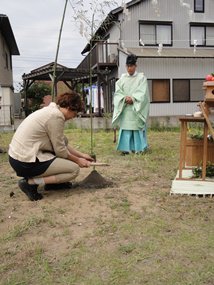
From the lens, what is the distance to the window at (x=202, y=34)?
63.0 feet

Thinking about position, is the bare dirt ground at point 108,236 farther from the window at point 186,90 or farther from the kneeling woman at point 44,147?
the window at point 186,90

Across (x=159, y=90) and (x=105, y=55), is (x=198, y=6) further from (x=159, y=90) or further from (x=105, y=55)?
(x=105, y=55)

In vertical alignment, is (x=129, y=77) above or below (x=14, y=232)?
above

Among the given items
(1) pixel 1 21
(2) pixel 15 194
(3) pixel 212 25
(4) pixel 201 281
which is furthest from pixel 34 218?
(3) pixel 212 25

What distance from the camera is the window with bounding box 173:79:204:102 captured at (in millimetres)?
18328

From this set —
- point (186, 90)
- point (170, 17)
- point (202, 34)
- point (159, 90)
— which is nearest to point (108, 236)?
point (159, 90)

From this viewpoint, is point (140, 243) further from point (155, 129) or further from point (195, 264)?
point (155, 129)

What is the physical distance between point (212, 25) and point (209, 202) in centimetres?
1773

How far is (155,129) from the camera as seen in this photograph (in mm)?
12641

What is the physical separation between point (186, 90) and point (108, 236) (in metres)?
16.4

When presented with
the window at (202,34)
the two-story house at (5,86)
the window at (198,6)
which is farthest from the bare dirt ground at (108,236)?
the window at (198,6)

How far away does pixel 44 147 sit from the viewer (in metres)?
3.66

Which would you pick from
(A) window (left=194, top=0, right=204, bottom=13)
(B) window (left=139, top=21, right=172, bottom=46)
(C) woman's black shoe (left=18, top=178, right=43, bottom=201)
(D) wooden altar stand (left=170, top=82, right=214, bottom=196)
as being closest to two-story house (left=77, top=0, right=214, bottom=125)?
(B) window (left=139, top=21, right=172, bottom=46)

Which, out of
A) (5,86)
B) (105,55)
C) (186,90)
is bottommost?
(186,90)
